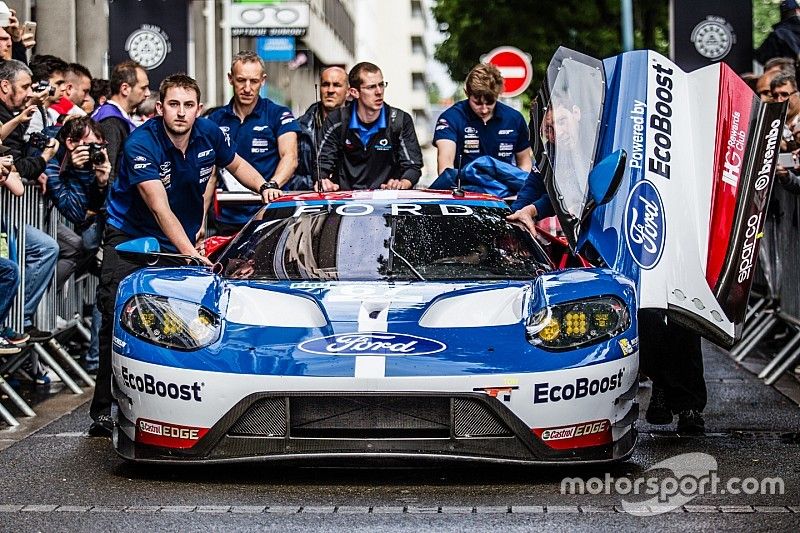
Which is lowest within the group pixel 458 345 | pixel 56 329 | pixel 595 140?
pixel 56 329

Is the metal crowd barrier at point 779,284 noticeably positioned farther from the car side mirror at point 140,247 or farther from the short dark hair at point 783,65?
the car side mirror at point 140,247

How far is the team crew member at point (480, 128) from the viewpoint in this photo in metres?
10.2

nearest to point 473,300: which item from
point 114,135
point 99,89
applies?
point 114,135

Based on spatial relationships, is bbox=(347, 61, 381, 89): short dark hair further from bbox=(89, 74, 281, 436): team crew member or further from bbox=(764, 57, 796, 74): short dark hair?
bbox=(764, 57, 796, 74): short dark hair

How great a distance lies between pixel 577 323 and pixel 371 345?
2.80 ft

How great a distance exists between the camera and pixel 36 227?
9797 mm

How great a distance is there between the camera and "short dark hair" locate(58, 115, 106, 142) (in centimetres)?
1008

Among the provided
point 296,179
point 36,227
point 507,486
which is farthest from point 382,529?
point 296,179

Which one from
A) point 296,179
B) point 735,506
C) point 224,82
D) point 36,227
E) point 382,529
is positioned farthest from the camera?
point 224,82

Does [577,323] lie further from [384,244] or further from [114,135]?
[114,135]

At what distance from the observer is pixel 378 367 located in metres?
5.89

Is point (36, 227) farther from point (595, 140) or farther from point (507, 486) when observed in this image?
point (507, 486)

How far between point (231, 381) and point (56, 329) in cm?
439

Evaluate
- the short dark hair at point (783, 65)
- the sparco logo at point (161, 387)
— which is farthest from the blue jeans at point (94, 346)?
the short dark hair at point (783, 65)
